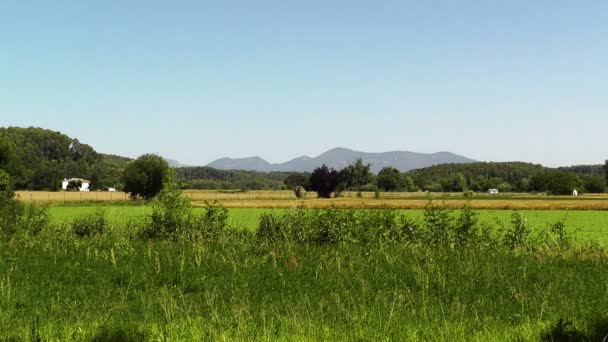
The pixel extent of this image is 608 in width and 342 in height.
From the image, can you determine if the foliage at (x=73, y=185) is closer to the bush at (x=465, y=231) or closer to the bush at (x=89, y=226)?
the bush at (x=89, y=226)

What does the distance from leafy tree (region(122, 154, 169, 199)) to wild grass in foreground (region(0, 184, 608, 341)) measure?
77391mm

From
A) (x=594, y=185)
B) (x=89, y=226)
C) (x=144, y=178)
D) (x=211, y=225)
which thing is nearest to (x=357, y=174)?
(x=594, y=185)

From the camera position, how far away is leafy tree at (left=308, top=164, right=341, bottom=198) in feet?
393

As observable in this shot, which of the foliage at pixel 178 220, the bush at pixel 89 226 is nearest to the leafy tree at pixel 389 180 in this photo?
the bush at pixel 89 226

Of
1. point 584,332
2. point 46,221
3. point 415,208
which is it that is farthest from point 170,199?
point 415,208

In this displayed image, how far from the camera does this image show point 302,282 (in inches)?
451

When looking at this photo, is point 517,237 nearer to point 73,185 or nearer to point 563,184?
point 563,184

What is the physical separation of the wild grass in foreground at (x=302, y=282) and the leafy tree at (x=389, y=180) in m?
173

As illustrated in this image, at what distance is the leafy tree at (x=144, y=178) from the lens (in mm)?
96688

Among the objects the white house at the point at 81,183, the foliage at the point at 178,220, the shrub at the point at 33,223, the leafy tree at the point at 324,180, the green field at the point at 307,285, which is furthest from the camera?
the white house at the point at 81,183

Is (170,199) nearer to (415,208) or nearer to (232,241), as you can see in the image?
(232,241)

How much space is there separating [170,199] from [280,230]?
4998 mm

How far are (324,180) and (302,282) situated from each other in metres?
108

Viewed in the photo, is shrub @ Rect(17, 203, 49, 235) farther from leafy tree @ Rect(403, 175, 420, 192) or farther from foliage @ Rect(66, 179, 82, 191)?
leafy tree @ Rect(403, 175, 420, 192)
